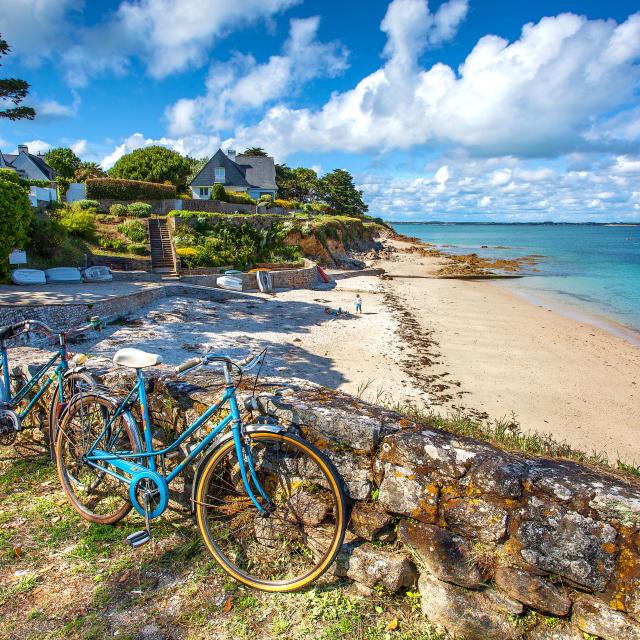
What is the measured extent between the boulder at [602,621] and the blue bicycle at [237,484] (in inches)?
52.2

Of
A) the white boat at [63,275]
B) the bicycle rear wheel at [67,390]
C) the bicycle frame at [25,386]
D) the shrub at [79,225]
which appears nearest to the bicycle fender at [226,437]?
the bicycle rear wheel at [67,390]

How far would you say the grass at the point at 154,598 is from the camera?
99.7 inches

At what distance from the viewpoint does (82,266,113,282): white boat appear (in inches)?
690

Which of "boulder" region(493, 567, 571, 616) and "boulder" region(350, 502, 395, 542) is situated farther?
"boulder" region(350, 502, 395, 542)

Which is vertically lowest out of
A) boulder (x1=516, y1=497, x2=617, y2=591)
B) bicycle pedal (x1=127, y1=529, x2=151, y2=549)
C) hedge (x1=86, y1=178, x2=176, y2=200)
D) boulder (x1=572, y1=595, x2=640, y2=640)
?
bicycle pedal (x1=127, y1=529, x2=151, y2=549)

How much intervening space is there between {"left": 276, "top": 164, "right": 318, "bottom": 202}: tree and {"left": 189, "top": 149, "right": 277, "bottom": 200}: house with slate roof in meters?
10.5

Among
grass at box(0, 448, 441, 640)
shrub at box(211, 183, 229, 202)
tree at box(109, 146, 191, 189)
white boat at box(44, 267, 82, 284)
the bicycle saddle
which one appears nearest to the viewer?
grass at box(0, 448, 441, 640)

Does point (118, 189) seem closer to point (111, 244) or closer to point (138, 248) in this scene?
point (111, 244)

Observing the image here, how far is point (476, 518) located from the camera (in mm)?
2445

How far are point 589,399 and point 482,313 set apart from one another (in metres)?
10.5

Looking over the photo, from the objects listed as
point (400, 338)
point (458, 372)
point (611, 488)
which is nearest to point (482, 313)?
point (400, 338)

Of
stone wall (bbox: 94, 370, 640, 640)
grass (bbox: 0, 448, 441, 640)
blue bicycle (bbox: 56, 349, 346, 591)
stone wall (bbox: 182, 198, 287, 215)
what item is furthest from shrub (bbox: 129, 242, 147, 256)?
stone wall (bbox: 94, 370, 640, 640)

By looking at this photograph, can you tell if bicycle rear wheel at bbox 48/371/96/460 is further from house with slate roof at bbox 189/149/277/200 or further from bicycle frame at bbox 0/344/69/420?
house with slate roof at bbox 189/149/277/200

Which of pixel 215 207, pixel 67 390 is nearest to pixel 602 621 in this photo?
pixel 67 390
